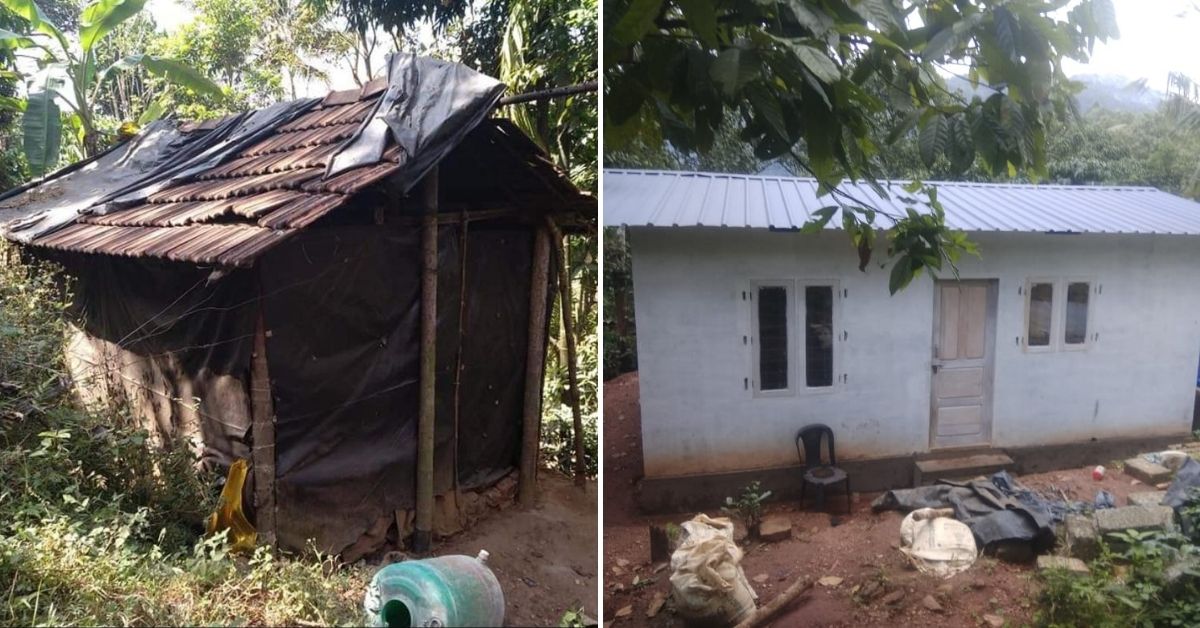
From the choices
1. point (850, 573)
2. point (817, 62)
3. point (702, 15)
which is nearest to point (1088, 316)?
point (850, 573)

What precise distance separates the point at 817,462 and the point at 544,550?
47 centimetres

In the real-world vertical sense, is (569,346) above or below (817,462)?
above

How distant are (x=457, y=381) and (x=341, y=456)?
30 centimetres

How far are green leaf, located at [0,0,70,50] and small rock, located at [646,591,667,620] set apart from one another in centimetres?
162

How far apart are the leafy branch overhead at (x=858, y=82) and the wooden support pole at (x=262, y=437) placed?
0.81 m

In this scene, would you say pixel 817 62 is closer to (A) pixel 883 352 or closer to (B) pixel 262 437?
(A) pixel 883 352

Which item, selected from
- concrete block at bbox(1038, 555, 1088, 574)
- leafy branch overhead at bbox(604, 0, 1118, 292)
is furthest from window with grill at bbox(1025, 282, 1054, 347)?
concrete block at bbox(1038, 555, 1088, 574)

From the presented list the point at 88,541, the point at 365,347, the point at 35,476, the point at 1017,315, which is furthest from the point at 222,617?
the point at 1017,315

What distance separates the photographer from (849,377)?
125 centimetres

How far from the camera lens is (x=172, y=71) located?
1.49 m

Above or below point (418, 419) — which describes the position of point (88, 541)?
below

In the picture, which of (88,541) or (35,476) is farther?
(35,476)

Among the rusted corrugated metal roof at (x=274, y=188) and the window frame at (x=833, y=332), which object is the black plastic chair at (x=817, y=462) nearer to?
the window frame at (x=833, y=332)

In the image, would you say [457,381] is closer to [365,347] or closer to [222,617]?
[365,347]
